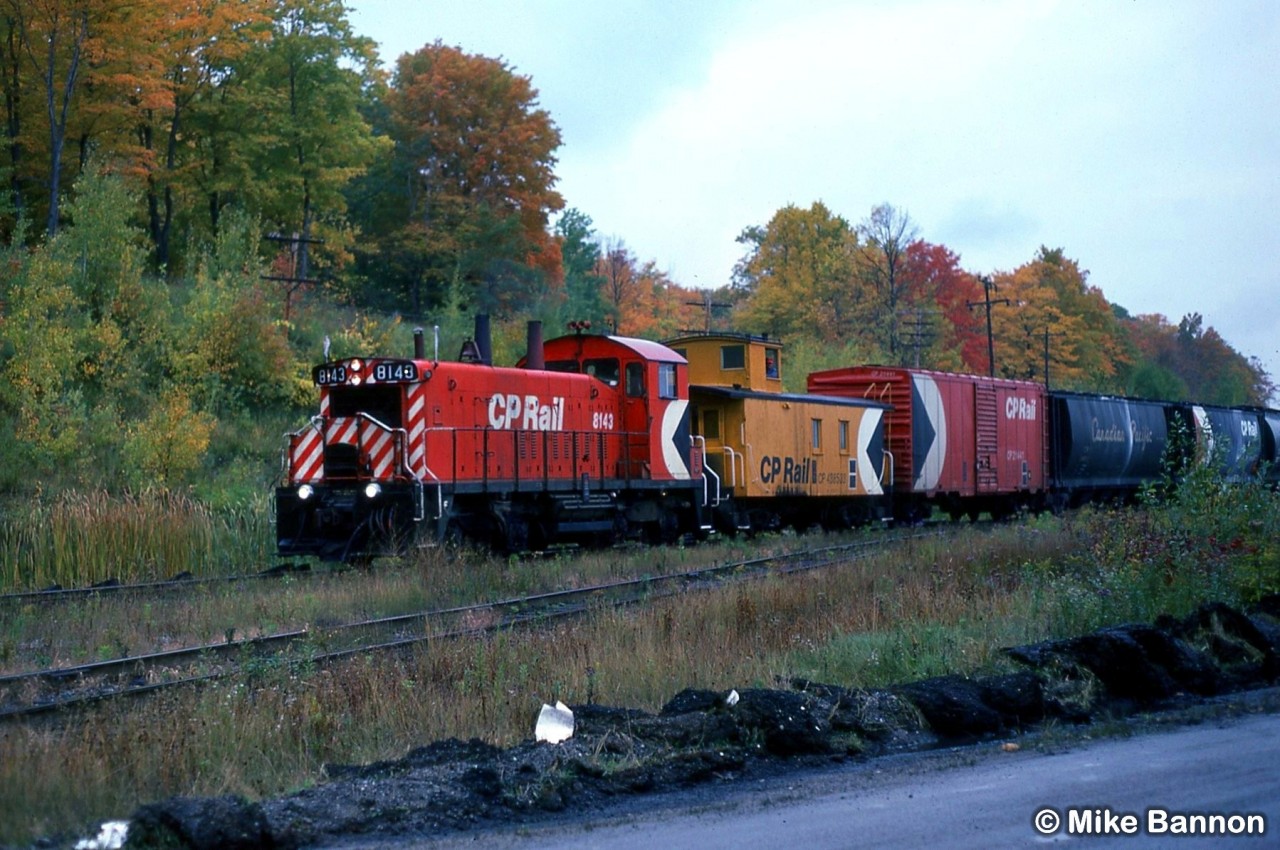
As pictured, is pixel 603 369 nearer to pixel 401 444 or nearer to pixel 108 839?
pixel 401 444

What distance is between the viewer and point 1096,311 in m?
76.5

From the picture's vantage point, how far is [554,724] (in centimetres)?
770

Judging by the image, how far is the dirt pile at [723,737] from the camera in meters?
5.94

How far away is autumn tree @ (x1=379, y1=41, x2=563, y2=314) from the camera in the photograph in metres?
44.2

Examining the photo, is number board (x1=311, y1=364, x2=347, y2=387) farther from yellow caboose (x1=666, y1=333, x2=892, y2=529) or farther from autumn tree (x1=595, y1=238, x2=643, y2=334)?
autumn tree (x1=595, y1=238, x2=643, y2=334)

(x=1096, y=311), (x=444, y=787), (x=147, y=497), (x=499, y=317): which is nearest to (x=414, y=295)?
(x=499, y=317)

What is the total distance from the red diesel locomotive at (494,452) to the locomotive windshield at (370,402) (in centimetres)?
2

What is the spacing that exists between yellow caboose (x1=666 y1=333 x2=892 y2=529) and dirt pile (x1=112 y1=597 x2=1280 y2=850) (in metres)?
12.6

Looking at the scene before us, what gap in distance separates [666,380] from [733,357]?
A: 13.4ft

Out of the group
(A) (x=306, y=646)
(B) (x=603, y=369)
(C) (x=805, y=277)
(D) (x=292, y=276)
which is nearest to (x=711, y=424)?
(B) (x=603, y=369)

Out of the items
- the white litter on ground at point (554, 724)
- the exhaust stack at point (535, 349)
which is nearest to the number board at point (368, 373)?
the exhaust stack at point (535, 349)

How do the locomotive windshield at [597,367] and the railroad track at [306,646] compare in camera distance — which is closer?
the railroad track at [306,646]

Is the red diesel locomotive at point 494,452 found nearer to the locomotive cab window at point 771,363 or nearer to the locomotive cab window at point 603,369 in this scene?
the locomotive cab window at point 603,369

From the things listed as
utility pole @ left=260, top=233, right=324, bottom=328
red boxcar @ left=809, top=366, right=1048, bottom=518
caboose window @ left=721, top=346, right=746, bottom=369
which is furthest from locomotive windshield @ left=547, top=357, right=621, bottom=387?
utility pole @ left=260, top=233, right=324, bottom=328
